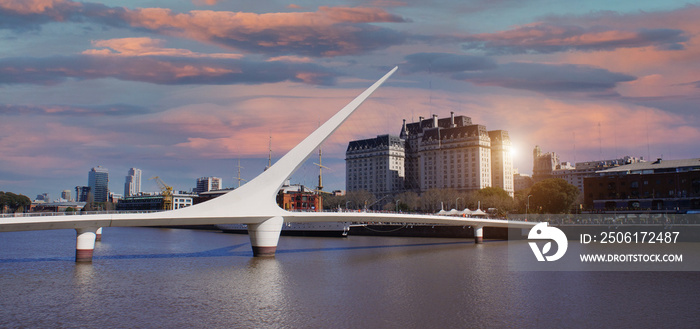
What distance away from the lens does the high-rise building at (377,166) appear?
493 ft

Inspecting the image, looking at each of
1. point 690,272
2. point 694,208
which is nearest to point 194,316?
point 690,272

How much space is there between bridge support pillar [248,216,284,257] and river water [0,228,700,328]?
8.58ft

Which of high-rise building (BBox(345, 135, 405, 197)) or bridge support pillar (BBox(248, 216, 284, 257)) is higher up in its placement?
high-rise building (BBox(345, 135, 405, 197))

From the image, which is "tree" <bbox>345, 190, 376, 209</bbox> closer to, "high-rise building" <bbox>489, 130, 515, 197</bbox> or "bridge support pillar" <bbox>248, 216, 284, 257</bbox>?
"high-rise building" <bbox>489, 130, 515, 197</bbox>

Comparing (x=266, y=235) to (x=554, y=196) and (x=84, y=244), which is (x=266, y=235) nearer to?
(x=84, y=244)

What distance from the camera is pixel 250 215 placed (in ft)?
118

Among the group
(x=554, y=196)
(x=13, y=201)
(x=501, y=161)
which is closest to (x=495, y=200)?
(x=554, y=196)

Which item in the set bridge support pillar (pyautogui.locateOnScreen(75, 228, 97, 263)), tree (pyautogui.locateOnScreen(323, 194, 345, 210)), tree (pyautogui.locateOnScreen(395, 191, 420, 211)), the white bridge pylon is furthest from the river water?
tree (pyautogui.locateOnScreen(323, 194, 345, 210))

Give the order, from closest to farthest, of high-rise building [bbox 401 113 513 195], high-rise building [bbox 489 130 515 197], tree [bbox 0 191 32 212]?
tree [bbox 0 191 32 212], high-rise building [bbox 401 113 513 195], high-rise building [bbox 489 130 515 197]

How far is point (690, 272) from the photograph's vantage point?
3003 centimetres

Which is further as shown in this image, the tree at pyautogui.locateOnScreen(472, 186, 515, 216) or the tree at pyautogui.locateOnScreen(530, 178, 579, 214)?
the tree at pyautogui.locateOnScreen(472, 186, 515, 216)

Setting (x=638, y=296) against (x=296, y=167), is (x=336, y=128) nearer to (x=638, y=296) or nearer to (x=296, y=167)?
(x=296, y=167)

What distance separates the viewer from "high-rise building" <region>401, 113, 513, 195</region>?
136750 mm

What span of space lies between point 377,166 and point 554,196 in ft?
275
